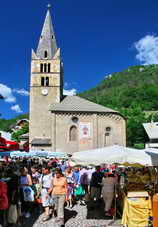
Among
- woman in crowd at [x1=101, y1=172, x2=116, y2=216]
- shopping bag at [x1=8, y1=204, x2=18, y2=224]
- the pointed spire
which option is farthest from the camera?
the pointed spire

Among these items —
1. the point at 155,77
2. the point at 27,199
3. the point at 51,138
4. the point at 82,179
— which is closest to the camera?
the point at 27,199

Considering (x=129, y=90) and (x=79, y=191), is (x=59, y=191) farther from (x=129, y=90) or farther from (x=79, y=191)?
(x=129, y=90)

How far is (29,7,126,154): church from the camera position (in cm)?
4347

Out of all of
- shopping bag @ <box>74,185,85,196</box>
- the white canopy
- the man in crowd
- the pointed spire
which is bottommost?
shopping bag @ <box>74,185,85,196</box>

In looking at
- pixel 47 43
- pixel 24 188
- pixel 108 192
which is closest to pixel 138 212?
pixel 108 192

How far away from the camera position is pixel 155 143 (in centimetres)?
5909

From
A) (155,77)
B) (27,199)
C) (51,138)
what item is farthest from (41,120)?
(155,77)

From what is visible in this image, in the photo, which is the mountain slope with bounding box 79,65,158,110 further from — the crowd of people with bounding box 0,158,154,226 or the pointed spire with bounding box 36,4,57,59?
the crowd of people with bounding box 0,158,154,226

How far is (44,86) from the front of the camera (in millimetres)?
46406

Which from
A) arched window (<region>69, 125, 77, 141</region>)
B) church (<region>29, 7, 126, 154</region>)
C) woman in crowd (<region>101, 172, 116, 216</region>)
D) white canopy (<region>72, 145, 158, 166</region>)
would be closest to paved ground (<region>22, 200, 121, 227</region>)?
woman in crowd (<region>101, 172, 116, 216</region>)

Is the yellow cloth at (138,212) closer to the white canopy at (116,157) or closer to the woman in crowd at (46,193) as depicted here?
the white canopy at (116,157)

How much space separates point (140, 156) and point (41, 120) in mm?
36399

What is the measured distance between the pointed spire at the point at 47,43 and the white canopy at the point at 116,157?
39.1 metres

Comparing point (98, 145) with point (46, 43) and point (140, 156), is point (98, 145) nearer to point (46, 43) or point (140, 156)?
point (46, 43)
